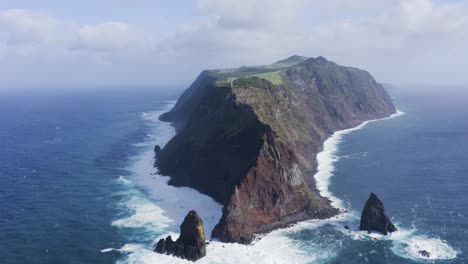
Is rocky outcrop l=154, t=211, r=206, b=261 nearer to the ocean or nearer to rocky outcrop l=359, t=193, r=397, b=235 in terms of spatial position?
the ocean

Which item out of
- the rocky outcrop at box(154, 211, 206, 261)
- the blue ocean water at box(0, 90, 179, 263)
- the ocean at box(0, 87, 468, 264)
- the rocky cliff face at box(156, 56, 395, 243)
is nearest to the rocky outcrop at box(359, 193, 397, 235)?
the ocean at box(0, 87, 468, 264)

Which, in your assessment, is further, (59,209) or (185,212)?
(59,209)

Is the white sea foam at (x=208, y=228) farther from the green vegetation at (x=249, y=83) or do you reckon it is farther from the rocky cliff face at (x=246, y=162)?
the green vegetation at (x=249, y=83)

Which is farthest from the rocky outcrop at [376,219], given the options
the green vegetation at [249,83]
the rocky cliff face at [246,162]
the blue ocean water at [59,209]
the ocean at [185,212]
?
the green vegetation at [249,83]

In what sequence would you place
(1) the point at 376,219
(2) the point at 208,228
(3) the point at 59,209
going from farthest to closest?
(3) the point at 59,209 < (2) the point at 208,228 < (1) the point at 376,219

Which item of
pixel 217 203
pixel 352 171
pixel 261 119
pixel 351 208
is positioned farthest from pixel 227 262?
pixel 352 171

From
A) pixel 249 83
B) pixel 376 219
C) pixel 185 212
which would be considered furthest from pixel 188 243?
pixel 249 83

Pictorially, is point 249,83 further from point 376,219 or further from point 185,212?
point 376,219
